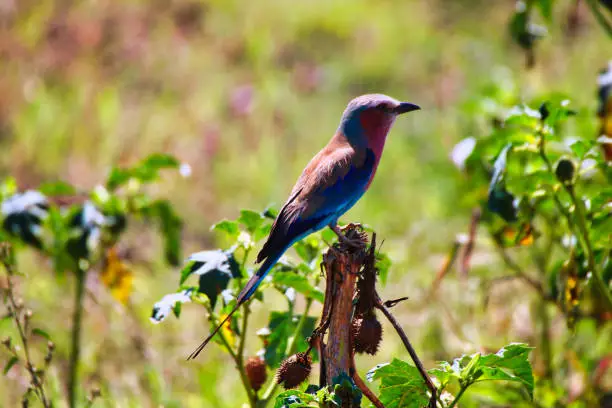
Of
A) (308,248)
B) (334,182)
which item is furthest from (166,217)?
(334,182)

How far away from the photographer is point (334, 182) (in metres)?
2.23

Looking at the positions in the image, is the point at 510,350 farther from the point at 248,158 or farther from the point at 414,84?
the point at 414,84

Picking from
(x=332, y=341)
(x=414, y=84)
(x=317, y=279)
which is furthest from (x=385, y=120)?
(x=414, y=84)

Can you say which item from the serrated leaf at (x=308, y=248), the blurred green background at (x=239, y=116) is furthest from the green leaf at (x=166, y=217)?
the serrated leaf at (x=308, y=248)

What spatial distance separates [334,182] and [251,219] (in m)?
0.27

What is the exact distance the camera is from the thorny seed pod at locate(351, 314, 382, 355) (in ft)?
5.66

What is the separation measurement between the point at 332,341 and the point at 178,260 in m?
1.38

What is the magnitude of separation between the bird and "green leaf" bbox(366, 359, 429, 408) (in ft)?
1.23

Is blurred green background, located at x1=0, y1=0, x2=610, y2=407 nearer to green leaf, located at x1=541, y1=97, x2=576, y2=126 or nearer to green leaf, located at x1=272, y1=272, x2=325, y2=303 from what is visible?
green leaf, located at x1=541, y1=97, x2=576, y2=126

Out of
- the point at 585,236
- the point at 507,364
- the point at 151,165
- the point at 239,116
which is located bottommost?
the point at 507,364

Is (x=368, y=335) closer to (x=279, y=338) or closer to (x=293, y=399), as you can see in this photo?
(x=293, y=399)

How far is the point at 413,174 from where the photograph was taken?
18.2ft

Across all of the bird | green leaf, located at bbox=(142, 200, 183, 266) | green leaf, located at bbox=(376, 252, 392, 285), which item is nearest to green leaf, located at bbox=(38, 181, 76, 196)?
green leaf, located at bbox=(142, 200, 183, 266)

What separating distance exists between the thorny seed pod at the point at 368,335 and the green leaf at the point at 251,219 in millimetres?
460
